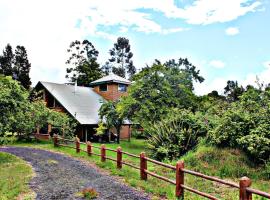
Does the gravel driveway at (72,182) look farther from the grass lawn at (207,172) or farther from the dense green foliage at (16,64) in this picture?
the dense green foliage at (16,64)

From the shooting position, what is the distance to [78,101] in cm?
3050

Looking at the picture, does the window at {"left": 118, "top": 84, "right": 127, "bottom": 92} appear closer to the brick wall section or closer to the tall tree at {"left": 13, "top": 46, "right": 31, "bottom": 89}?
the brick wall section

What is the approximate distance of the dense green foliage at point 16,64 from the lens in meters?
38.2

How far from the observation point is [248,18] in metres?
14.8

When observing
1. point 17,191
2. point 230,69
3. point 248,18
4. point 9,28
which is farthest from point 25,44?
point 17,191

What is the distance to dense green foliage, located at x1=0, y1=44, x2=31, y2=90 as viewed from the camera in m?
38.2

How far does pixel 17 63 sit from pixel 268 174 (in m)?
34.4

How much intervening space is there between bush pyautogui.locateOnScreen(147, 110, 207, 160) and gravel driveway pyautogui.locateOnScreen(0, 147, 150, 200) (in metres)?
3.92

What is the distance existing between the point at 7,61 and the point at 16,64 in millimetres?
1177

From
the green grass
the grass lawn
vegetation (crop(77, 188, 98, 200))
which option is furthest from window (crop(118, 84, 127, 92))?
vegetation (crop(77, 188, 98, 200))

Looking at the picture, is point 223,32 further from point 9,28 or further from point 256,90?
point 9,28

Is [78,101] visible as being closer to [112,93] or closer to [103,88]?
[112,93]

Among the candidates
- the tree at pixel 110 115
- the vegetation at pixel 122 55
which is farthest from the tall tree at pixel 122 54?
the tree at pixel 110 115

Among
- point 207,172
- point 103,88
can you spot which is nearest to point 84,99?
point 103,88
